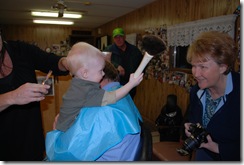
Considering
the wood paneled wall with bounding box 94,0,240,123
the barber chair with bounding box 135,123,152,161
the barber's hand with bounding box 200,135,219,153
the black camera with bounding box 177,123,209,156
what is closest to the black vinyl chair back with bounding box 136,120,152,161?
the barber chair with bounding box 135,123,152,161

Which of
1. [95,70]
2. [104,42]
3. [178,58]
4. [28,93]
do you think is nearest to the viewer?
[28,93]

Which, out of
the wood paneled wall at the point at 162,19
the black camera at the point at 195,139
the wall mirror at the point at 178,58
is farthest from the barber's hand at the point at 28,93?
the wall mirror at the point at 178,58

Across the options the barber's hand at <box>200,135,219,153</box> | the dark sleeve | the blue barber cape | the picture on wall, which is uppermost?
the picture on wall

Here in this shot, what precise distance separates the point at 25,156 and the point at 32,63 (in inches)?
21.2

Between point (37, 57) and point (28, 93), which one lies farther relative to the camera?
point (37, 57)

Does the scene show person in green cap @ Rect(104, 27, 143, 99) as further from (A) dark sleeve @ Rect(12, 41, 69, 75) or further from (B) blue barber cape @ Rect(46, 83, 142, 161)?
(B) blue barber cape @ Rect(46, 83, 142, 161)

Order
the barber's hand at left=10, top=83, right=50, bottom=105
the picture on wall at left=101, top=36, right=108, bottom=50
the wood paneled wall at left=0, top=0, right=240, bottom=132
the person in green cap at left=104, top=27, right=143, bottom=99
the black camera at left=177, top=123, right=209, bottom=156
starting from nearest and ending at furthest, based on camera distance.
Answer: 1. the barber's hand at left=10, top=83, right=50, bottom=105
2. the black camera at left=177, top=123, right=209, bottom=156
3. the wood paneled wall at left=0, top=0, right=240, bottom=132
4. the person in green cap at left=104, top=27, right=143, bottom=99
5. the picture on wall at left=101, top=36, right=108, bottom=50

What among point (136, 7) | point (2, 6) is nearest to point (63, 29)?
point (2, 6)

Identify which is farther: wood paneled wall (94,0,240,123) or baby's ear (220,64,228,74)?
wood paneled wall (94,0,240,123)

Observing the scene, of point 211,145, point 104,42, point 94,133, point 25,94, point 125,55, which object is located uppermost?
point 104,42

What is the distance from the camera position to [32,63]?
112 centimetres

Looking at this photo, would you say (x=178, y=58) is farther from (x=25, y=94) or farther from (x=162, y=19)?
(x=25, y=94)

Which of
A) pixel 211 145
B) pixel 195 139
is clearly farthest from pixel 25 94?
pixel 211 145

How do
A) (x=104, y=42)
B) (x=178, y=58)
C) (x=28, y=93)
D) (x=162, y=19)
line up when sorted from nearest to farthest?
(x=28, y=93), (x=178, y=58), (x=162, y=19), (x=104, y=42)
